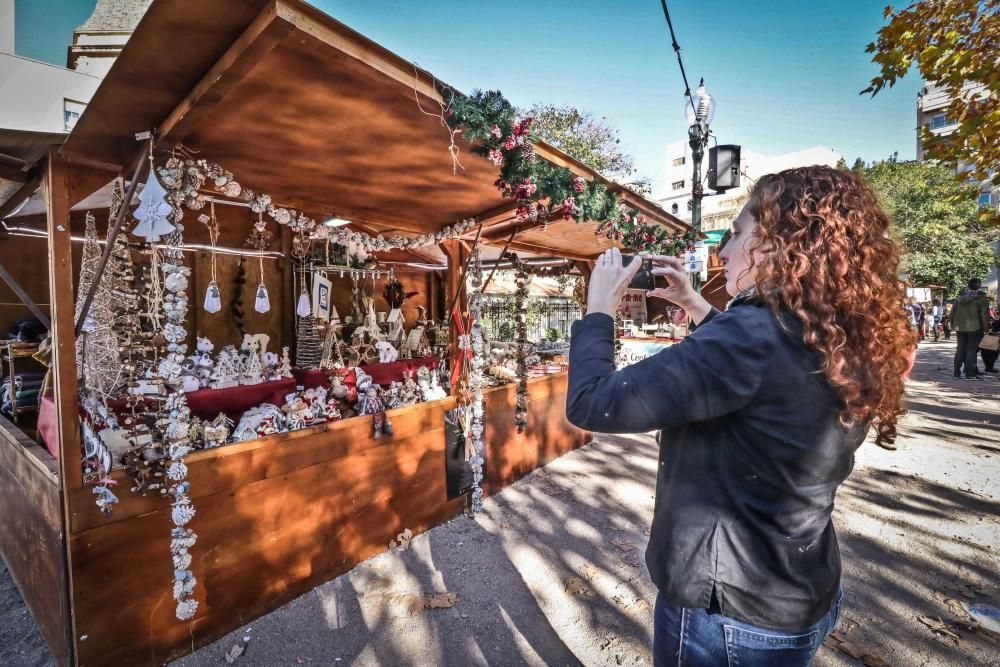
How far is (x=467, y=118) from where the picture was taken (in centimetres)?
200

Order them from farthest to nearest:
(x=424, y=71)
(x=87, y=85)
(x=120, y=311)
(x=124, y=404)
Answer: (x=87, y=85) → (x=120, y=311) → (x=124, y=404) → (x=424, y=71)

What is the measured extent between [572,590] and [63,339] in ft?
10.1

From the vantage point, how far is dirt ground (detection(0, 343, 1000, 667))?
97.3 inches

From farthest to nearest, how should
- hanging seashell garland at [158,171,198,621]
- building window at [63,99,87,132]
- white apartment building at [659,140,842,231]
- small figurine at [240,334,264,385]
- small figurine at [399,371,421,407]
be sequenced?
white apartment building at [659,140,842,231], building window at [63,99,87,132], small figurine at [240,334,264,385], small figurine at [399,371,421,407], hanging seashell garland at [158,171,198,621]

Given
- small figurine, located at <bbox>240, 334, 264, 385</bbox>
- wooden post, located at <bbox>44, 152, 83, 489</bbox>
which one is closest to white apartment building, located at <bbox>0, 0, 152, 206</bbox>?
small figurine, located at <bbox>240, 334, 264, 385</bbox>

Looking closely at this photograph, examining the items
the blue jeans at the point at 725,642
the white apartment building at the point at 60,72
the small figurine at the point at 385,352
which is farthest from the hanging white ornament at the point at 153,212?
the white apartment building at the point at 60,72

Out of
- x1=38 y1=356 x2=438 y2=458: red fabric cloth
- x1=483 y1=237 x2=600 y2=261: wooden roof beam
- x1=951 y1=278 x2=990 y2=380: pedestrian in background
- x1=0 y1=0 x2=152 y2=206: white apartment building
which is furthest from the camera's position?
x1=0 y1=0 x2=152 y2=206: white apartment building

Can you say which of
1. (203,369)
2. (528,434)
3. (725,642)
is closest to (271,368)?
(203,369)

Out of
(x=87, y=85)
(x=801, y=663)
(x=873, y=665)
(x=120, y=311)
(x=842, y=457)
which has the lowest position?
(x=873, y=665)

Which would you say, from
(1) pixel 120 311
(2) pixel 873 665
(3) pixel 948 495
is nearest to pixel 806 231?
(2) pixel 873 665

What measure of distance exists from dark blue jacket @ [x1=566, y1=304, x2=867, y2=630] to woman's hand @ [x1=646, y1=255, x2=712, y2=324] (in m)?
0.41

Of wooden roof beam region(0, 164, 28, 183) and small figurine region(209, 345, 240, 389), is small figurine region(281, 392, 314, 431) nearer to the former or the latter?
small figurine region(209, 345, 240, 389)

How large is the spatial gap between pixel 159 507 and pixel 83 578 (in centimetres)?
38

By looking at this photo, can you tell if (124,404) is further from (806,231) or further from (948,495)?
(948,495)
